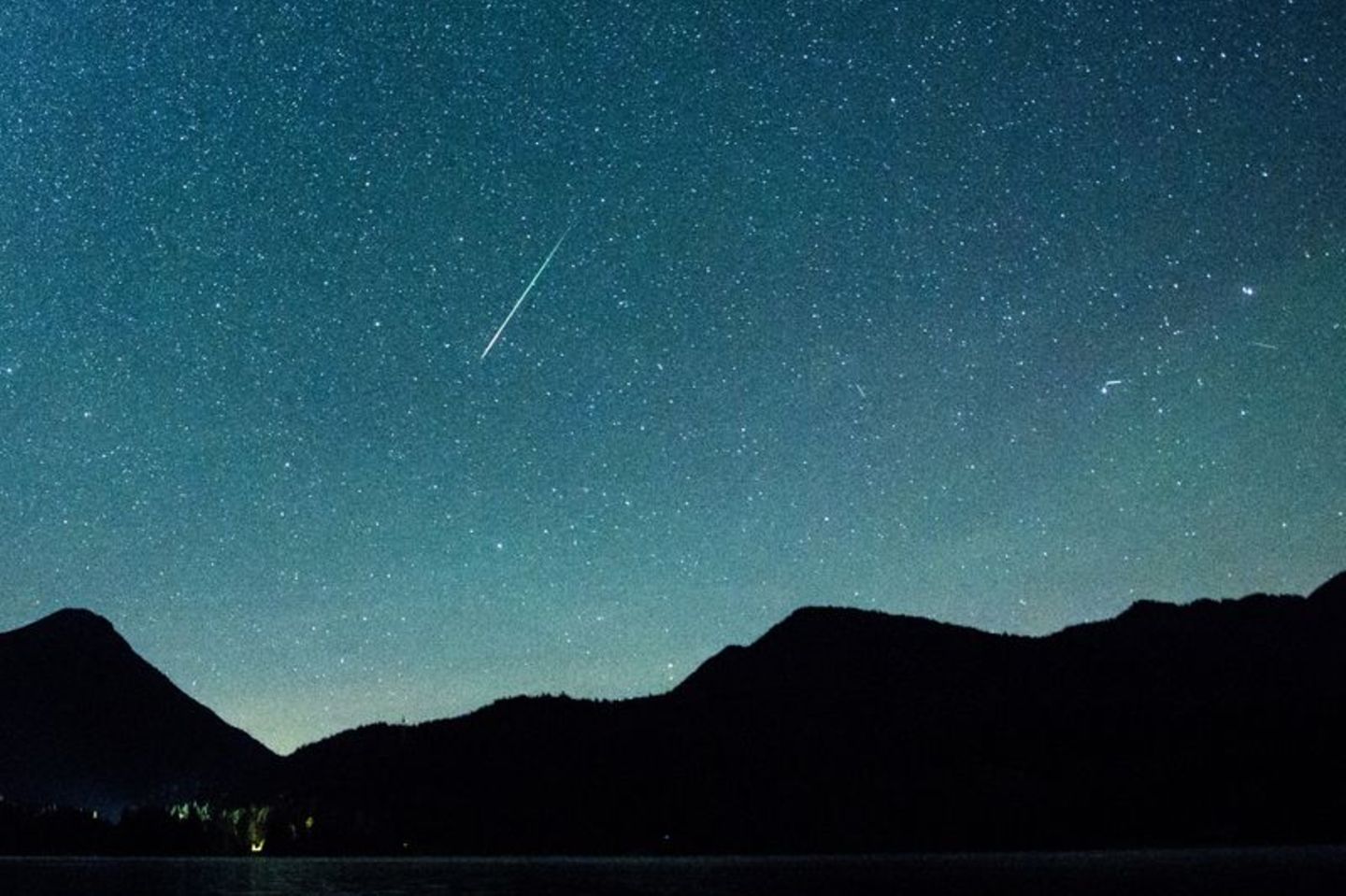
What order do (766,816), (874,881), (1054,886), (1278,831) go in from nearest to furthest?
1. (1054,886)
2. (874,881)
3. (1278,831)
4. (766,816)

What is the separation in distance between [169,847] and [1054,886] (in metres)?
173

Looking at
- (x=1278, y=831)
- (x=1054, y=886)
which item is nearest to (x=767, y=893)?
(x=1054, y=886)

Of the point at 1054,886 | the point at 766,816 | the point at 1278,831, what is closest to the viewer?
the point at 1054,886

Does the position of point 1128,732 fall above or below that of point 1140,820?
above

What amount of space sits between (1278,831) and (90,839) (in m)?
183

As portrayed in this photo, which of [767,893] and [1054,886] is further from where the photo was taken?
[1054,886]

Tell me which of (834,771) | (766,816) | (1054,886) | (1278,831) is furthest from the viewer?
(834,771)

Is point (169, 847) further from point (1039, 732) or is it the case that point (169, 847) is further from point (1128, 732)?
point (1128, 732)

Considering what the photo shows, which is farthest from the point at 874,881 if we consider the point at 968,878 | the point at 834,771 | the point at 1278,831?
the point at 834,771

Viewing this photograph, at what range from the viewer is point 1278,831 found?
15425 cm

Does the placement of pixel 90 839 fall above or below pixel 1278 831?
above

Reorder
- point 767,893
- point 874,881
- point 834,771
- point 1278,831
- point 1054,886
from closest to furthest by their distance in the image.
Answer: point 767,893, point 1054,886, point 874,881, point 1278,831, point 834,771

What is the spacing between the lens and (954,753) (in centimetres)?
19200

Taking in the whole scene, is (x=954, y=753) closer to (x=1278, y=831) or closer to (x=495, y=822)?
(x=1278, y=831)
